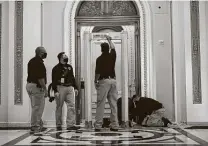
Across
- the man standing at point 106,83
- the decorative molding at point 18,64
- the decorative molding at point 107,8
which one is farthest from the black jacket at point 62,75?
the decorative molding at point 107,8

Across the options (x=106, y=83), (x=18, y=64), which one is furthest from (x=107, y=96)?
(x=18, y=64)

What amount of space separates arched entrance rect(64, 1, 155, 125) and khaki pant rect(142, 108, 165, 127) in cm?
87

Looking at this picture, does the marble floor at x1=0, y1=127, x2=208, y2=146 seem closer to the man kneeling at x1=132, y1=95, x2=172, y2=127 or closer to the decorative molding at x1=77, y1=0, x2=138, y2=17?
the man kneeling at x1=132, y1=95, x2=172, y2=127

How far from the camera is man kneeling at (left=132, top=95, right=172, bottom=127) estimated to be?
253 inches

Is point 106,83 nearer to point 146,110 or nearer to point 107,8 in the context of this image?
point 146,110

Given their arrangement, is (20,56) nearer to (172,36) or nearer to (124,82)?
(124,82)

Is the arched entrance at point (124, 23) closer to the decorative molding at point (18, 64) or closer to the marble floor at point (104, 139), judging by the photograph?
the decorative molding at point (18, 64)

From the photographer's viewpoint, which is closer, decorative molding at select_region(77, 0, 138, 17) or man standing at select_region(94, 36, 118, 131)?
man standing at select_region(94, 36, 118, 131)

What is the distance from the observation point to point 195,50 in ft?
21.4

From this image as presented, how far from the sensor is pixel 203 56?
6.48 meters

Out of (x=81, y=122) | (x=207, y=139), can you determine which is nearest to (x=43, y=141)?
(x=207, y=139)

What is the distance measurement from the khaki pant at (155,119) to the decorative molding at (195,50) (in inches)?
26.8

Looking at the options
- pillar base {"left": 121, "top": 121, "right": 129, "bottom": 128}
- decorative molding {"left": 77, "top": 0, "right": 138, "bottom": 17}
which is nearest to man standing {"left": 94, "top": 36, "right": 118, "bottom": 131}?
pillar base {"left": 121, "top": 121, "right": 129, "bottom": 128}

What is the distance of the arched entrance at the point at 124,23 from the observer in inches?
291
